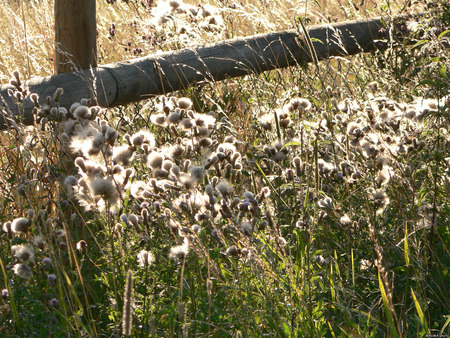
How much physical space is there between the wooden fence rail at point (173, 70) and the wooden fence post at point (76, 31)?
0.18m

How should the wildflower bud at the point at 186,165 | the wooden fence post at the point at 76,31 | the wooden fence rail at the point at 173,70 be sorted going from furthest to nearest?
the wooden fence post at the point at 76,31
the wooden fence rail at the point at 173,70
the wildflower bud at the point at 186,165

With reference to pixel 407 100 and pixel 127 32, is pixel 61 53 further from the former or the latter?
pixel 127 32

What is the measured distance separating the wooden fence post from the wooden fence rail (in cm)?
18

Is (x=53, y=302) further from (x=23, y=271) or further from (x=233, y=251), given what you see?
(x=233, y=251)

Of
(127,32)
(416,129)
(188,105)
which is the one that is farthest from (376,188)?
(127,32)

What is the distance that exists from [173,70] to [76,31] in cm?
70

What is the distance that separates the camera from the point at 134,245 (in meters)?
2.50

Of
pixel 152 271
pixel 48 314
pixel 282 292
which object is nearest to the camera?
pixel 282 292

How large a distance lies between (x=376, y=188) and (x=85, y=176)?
1.21 meters

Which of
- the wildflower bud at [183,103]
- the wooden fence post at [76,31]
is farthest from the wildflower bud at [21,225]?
the wooden fence post at [76,31]

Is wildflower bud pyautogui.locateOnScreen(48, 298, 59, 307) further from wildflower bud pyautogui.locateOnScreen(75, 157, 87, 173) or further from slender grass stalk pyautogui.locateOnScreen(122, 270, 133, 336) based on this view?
slender grass stalk pyautogui.locateOnScreen(122, 270, 133, 336)

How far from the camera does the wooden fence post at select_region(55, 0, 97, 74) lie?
3.80 m

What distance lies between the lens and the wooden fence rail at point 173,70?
11.2 feet

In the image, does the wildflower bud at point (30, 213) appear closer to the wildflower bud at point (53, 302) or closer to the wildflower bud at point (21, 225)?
the wildflower bud at point (21, 225)
